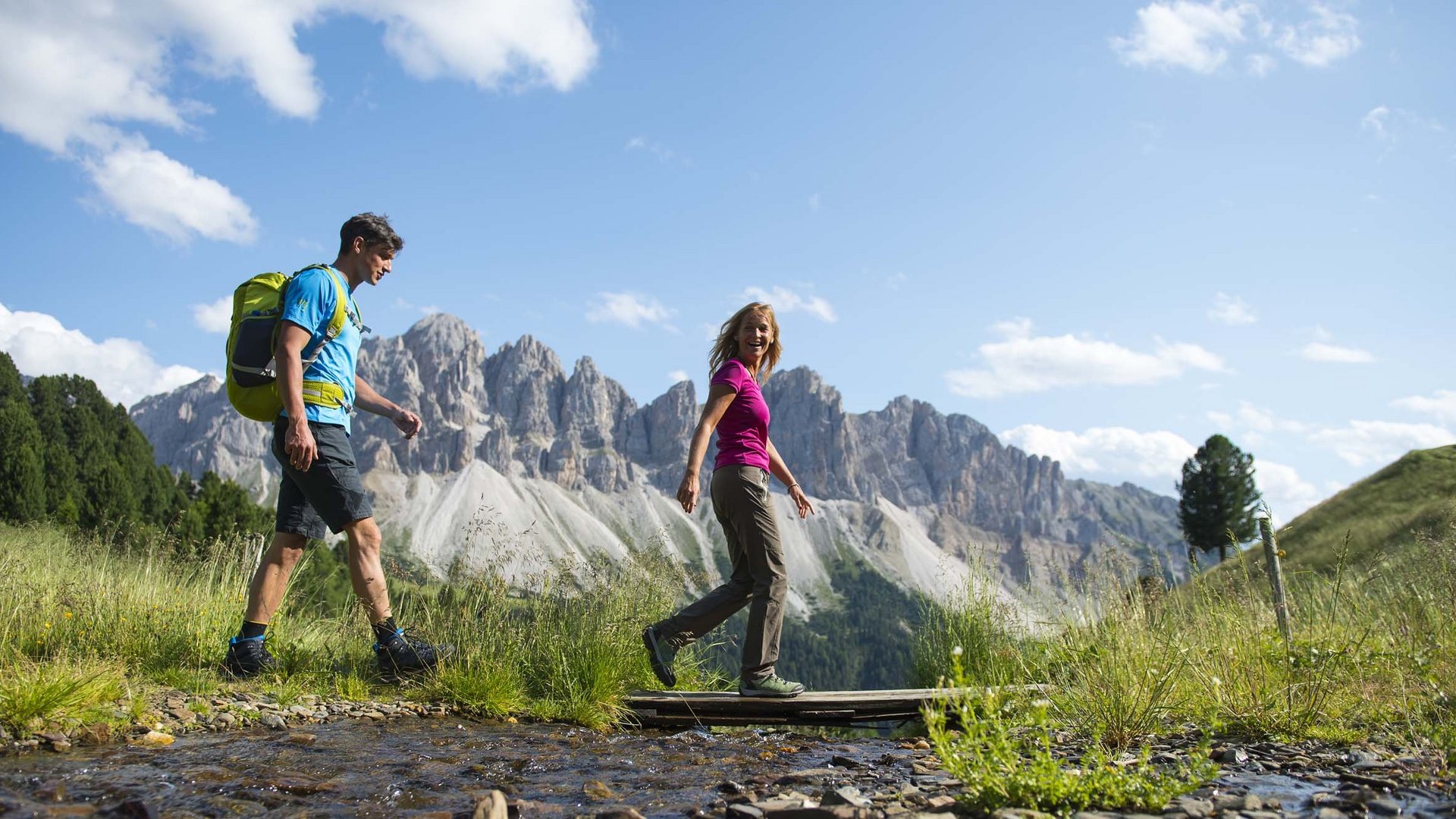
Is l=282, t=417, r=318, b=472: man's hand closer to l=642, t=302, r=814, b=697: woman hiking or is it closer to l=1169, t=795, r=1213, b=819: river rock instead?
l=642, t=302, r=814, b=697: woman hiking

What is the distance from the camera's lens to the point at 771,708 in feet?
18.2

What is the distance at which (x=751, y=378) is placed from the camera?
5.91 metres

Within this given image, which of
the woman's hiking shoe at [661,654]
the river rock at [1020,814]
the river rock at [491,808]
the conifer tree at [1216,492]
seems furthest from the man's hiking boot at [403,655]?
the conifer tree at [1216,492]

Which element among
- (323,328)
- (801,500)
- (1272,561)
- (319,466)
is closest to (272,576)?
(319,466)

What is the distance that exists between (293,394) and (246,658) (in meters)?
1.69

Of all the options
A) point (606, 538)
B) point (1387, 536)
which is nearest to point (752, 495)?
point (1387, 536)

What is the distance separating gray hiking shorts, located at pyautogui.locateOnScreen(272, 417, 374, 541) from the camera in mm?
5012

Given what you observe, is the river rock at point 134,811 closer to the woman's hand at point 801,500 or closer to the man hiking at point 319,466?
the man hiking at point 319,466

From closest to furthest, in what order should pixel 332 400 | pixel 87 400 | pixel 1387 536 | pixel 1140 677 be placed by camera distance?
pixel 1140 677, pixel 332 400, pixel 1387 536, pixel 87 400

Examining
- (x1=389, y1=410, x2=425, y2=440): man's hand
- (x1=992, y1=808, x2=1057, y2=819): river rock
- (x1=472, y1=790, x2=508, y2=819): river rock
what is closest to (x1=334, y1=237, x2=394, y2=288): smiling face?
(x1=389, y1=410, x2=425, y2=440): man's hand

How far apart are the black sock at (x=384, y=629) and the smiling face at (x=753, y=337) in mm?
2964

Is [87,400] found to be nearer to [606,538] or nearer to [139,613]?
[139,613]

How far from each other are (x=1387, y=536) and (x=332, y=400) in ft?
89.5

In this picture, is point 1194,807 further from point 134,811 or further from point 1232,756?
point 134,811
